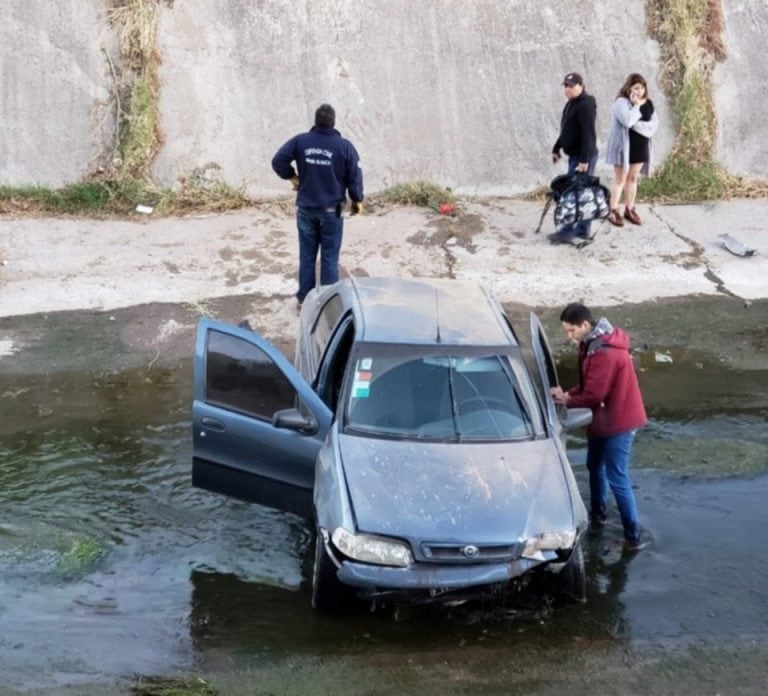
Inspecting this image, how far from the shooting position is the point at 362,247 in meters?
12.3

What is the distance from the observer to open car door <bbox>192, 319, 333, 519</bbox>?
656 cm

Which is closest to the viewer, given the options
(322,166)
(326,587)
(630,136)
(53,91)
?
(326,587)

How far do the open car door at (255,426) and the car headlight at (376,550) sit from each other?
3.13ft

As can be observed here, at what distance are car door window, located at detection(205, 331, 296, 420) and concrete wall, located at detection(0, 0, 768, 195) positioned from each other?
23.1 feet

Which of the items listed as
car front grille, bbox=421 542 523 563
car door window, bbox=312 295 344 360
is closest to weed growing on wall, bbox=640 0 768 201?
car door window, bbox=312 295 344 360

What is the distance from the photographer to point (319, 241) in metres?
10.6

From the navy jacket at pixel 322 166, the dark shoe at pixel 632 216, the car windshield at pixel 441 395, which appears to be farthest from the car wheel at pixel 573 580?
the dark shoe at pixel 632 216

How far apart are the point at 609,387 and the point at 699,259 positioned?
6099 millimetres

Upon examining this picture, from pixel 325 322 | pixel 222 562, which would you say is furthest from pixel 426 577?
pixel 325 322

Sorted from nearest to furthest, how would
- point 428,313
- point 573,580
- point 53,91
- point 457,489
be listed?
point 457,489
point 573,580
point 428,313
point 53,91

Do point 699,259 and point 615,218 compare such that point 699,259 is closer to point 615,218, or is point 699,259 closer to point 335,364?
point 615,218

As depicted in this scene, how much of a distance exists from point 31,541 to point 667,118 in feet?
35.5

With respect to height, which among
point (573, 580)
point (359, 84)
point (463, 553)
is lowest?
point (573, 580)

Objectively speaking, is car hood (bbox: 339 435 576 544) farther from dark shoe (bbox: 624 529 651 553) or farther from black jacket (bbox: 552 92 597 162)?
black jacket (bbox: 552 92 597 162)
